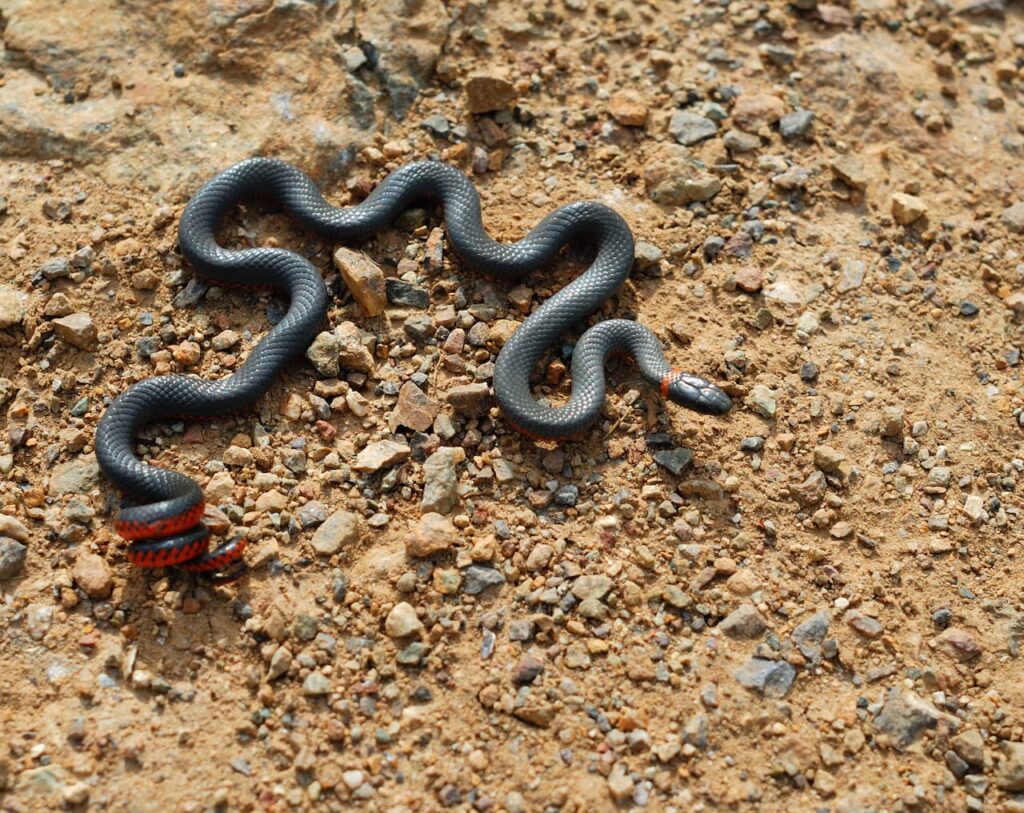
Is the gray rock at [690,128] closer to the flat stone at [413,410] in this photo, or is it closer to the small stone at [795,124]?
the small stone at [795,124]

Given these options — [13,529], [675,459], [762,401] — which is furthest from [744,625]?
[13,529]

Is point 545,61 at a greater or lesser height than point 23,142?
greater

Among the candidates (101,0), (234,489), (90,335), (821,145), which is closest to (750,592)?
(234,489)

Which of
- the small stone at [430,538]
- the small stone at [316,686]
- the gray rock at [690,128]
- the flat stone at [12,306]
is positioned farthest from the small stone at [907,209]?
the flat stone at [12,306]

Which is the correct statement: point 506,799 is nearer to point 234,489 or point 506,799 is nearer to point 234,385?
point 234,489

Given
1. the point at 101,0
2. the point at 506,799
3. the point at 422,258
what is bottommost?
the point at 506,799

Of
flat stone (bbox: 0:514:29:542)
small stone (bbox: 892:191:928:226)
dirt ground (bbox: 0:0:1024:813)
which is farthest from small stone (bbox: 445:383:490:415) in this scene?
small stone (bbox: 892:191:928:226)

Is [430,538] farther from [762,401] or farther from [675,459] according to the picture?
[762,401]
